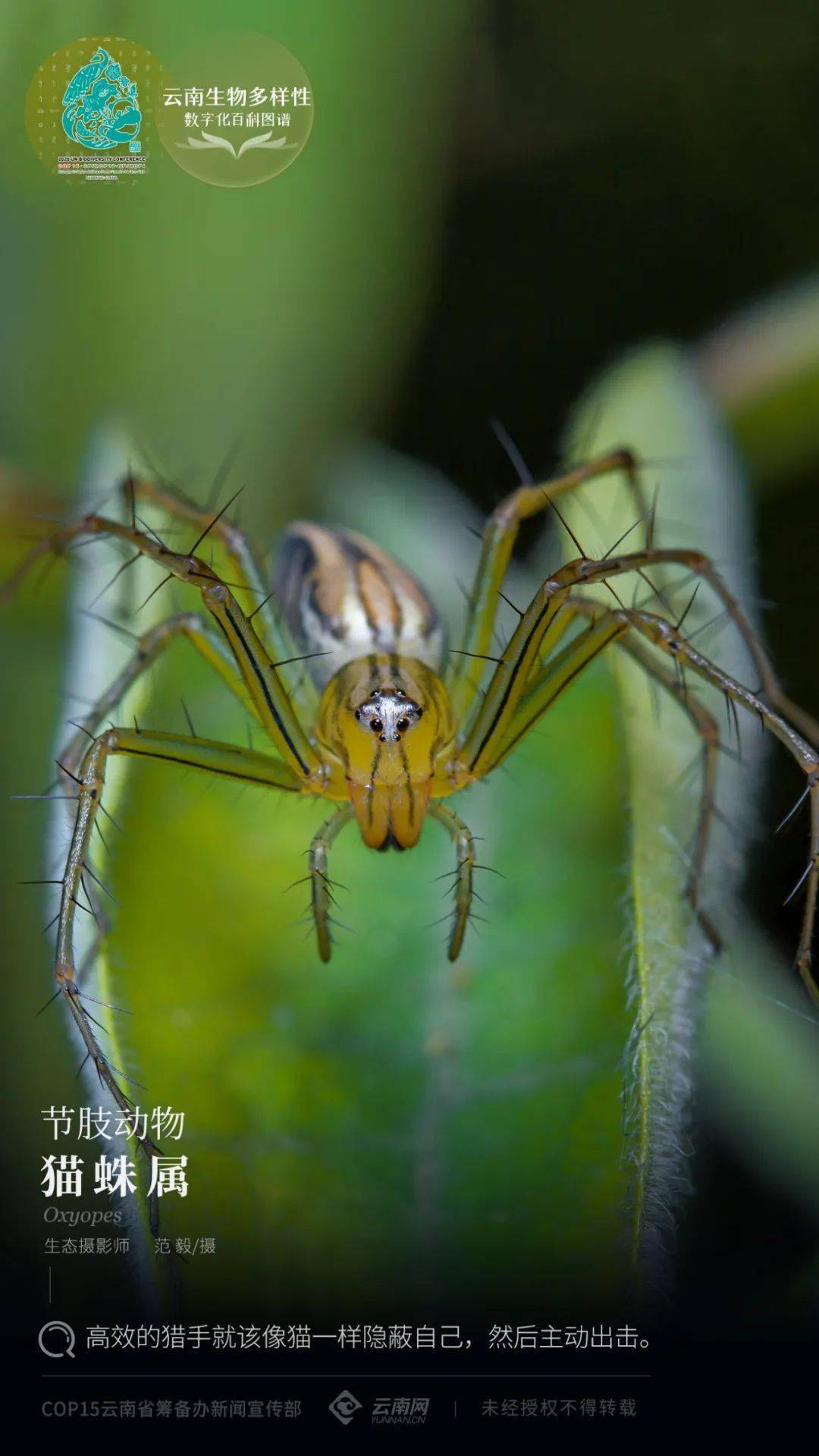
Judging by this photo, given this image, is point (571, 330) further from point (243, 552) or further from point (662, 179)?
point (243, 552)

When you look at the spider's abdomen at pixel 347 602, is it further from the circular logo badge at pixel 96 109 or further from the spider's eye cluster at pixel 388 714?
the circular logo badge at pixel 96 109

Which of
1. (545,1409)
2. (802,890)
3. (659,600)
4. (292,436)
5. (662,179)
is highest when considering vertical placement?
(662,179)

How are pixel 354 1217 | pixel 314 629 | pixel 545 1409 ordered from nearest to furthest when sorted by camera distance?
pixel 354 1217 → pixel 545 1409 → pixel 314 629

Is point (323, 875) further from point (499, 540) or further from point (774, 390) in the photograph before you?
point (774, 390)

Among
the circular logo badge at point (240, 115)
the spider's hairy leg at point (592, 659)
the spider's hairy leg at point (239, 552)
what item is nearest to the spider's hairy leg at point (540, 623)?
the spider's hairy leg at point (592, 659)

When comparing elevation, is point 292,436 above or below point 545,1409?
above

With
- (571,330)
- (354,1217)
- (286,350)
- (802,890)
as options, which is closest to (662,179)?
(571,330)
